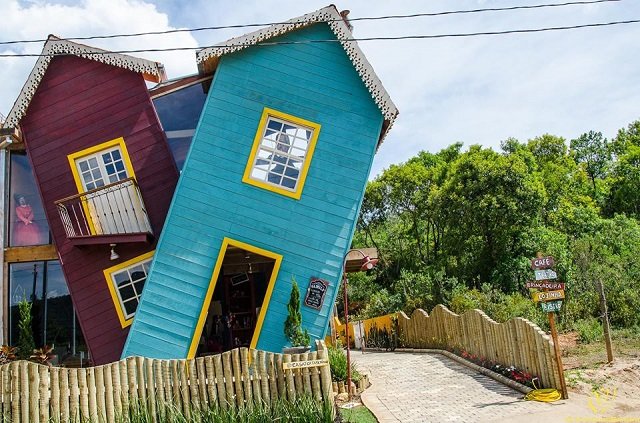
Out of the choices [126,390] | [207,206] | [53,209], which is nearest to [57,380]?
[126,390]

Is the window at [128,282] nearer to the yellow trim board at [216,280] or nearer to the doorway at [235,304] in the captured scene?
the yellow trim board at [216,280]

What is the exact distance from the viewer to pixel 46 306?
13500 mm

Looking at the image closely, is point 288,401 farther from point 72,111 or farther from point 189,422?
point 72,111

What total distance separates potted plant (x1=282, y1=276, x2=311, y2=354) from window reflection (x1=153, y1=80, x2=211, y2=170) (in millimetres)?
6050

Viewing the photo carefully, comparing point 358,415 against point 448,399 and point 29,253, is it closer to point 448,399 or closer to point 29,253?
point 448,399

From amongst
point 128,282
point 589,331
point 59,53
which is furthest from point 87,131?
point 589,331

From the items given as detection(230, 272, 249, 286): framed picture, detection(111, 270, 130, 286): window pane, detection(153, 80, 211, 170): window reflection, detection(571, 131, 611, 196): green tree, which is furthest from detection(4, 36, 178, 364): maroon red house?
detection(571, 131, 611, 196): green tree

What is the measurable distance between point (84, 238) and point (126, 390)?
489 cm

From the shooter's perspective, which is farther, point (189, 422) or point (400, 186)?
point (400, 186)

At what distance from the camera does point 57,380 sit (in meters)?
7.21

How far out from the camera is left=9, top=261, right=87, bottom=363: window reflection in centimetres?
1333

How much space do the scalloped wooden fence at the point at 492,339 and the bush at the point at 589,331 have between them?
387 centimetres

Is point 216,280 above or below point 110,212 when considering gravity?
below

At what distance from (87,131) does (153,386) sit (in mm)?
6933
